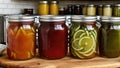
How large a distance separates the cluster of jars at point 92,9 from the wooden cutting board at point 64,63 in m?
1.56

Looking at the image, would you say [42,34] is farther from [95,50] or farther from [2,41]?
[2,41]

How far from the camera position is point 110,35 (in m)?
0.87

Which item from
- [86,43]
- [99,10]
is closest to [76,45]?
[86,43]

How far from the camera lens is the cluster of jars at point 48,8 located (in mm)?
2705

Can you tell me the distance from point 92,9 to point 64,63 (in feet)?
6.36

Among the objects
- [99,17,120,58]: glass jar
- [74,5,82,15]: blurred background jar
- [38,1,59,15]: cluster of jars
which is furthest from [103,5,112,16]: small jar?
[99,17,120,58]: glass jar

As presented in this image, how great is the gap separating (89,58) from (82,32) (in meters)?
0.11

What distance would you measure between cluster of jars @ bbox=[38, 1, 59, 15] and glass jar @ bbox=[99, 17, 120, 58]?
6.12 feet

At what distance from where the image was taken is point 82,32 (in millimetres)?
841

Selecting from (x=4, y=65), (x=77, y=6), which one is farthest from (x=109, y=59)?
(x=77, y=6)

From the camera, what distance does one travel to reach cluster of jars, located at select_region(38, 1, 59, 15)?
8.87 ft

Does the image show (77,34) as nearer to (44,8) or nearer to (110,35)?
(110,35)

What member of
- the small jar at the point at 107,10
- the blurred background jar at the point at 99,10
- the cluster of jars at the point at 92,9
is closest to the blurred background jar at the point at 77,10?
the cluster of jars at the point at 92,9

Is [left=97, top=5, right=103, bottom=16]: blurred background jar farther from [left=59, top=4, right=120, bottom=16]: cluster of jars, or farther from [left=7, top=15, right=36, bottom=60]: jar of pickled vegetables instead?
[left=7, top=15, right=36, bottom=60]: jar of pickled vegetables
